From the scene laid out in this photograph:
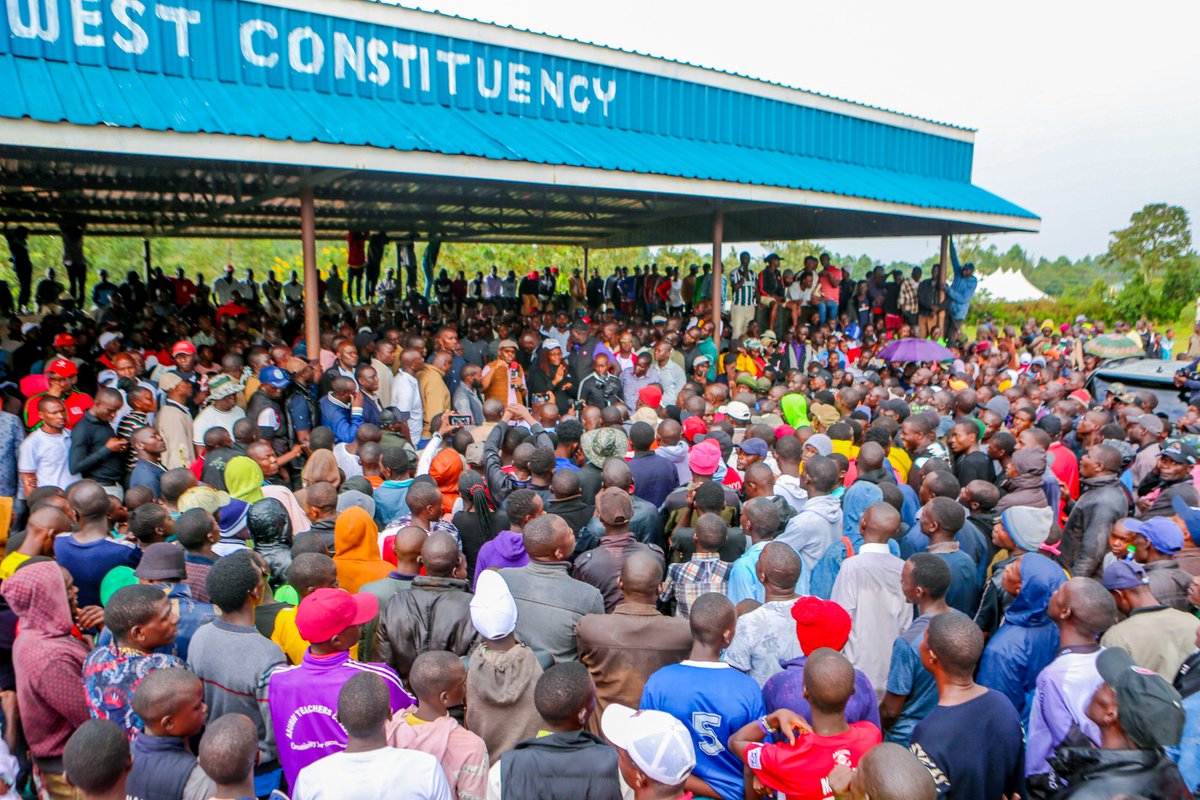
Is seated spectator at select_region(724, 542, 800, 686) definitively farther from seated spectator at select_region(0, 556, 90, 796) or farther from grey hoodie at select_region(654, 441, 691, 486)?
seated spectator at select_region(0, 556, 90, 796)

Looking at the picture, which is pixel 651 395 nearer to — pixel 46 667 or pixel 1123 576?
pixel 1123 576

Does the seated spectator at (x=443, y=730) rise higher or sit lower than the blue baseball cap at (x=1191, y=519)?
lower

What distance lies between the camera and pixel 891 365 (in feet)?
41.7

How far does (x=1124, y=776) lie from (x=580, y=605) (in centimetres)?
226

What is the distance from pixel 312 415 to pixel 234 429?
960 mm

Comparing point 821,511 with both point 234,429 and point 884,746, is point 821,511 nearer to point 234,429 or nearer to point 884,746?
point 884,746

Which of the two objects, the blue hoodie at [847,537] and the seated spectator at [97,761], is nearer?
the seated spectator at [97,761]

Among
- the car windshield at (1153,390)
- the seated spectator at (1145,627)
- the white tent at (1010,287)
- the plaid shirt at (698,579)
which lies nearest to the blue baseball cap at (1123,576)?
the seated spectator at (1145,627)

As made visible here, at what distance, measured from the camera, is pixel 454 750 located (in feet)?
9.75

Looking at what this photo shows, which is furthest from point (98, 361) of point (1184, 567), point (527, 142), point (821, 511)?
point (1184, 567)

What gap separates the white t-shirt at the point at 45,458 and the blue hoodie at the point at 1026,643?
21.4 feet

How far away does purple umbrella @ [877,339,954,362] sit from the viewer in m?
11.5

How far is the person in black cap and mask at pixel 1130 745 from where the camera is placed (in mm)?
2609

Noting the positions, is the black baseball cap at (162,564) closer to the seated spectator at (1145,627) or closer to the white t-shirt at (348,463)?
the white t-shirt at (348,463)
